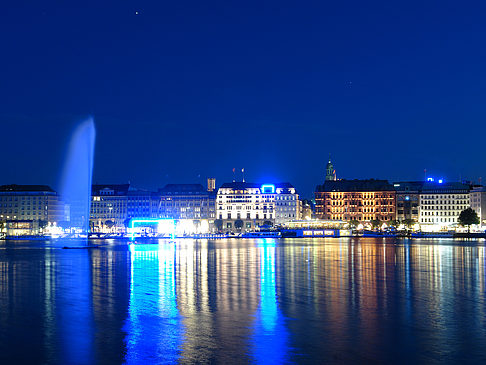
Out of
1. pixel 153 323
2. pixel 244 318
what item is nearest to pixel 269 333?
pixel 244 318

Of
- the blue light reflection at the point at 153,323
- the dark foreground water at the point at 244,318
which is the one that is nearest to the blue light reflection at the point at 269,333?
the dark foreground water at the point at 244,318

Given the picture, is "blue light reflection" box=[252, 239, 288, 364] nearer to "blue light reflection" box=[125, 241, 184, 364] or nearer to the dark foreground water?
the dark foreground water

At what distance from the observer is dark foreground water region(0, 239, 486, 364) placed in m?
19.3

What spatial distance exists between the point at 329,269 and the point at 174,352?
30.5m

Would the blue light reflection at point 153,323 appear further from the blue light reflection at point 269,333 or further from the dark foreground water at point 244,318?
the blue light reflection at point 269,333

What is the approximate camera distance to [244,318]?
25.4 meters

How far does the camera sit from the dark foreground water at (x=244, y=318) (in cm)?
1931

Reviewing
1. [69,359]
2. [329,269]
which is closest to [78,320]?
[69,359]

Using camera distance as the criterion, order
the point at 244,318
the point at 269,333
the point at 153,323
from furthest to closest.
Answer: the point at 244,318 → the point at 153,323 → the point at 269,333

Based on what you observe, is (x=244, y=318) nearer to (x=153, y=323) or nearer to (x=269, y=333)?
(x=269, y=333)

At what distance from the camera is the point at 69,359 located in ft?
61.7

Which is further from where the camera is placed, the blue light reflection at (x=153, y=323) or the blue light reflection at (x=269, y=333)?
the blue light reflection at (x=153, y=323)

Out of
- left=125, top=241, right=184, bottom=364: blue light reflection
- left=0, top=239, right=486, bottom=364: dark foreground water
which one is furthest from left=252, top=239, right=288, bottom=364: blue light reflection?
left=125, top=241, right=184, bottom=364: blue light reflection

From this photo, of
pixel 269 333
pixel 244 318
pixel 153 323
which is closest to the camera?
pixel 269 333
